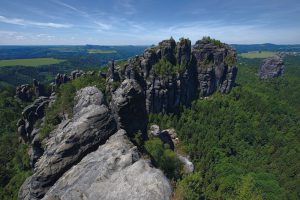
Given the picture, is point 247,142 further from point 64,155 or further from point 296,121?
point 64,155

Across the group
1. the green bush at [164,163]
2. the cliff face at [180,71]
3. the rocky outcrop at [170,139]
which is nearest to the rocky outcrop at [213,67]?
the cliff face at [180,71]

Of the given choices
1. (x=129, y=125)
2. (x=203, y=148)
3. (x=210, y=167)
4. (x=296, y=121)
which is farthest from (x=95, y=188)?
(x=296, y=121)

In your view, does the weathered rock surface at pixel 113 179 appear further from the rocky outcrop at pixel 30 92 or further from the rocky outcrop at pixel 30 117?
the rocky outcrop at pixel 30 92

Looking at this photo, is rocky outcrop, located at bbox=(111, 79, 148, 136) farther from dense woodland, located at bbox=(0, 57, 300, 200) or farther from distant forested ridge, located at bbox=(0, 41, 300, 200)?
dense woodland, located at bbox=(0, 57, 300, 200)

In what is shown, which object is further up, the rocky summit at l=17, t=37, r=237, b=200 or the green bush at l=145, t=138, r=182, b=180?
the rocky summit at l=17, t=37, r=237, b=200

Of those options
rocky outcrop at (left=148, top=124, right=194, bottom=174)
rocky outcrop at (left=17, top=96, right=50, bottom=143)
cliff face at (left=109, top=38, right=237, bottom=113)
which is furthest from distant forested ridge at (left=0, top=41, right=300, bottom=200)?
rocky outcrop at (left=17, top=96, right=50, bottom=143)
